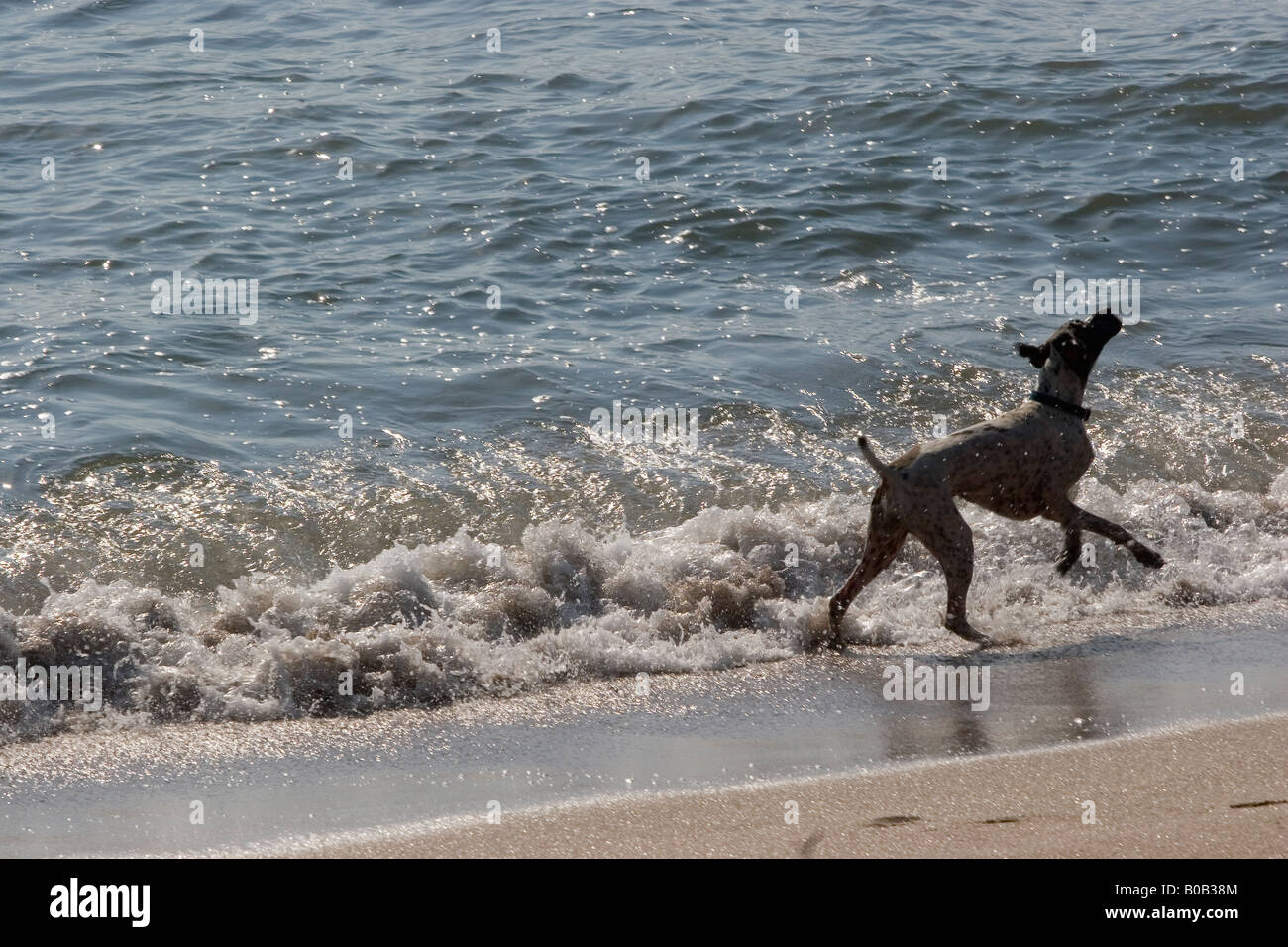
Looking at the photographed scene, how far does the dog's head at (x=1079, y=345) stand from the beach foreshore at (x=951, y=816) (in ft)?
7.43

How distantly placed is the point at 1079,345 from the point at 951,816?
10.0ft

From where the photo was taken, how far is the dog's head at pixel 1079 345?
22.2ft

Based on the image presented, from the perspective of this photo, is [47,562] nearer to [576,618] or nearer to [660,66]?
[576,618]

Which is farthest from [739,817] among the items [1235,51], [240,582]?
[1235,51]

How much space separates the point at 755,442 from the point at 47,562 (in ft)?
12.9

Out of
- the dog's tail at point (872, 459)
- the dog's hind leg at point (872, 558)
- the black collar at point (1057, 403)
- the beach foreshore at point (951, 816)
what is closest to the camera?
the beach foreshore at point (951, 816)

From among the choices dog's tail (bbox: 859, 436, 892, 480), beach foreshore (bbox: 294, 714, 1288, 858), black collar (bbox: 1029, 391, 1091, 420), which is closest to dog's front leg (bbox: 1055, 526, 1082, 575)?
black collar (bbox: 1029, 391, 1091, 420)

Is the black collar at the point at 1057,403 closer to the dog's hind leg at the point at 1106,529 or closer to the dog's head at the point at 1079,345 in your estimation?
the dog's head at the point at 1079,345

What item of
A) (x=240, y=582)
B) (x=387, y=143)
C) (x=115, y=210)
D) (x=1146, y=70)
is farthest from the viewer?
(x=1146, y=70)

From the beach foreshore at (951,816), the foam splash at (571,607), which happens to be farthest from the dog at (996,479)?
the beach foreshore at (951,816)

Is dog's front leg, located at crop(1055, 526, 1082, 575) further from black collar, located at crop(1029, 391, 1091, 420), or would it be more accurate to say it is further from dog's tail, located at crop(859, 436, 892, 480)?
dog's tail, located at crop(859, 436, 892, 480)

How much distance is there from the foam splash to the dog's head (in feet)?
3.38

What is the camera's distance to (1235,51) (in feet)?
55.5
